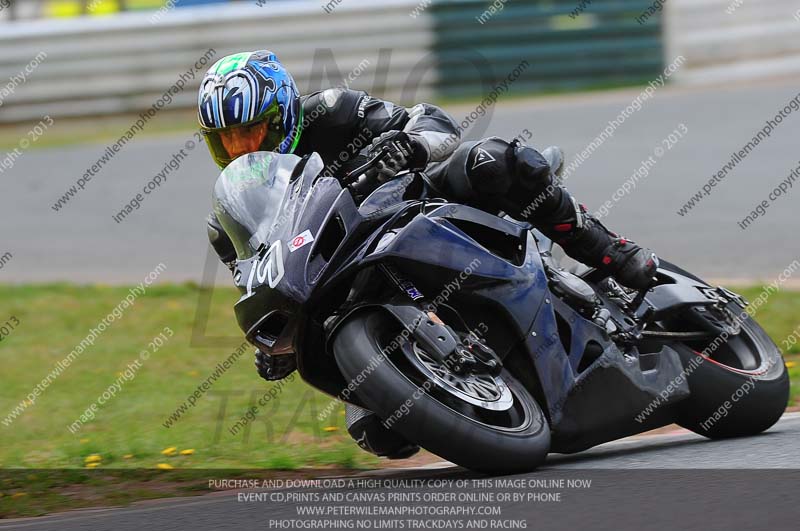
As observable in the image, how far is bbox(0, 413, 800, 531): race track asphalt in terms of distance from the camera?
3758 mm

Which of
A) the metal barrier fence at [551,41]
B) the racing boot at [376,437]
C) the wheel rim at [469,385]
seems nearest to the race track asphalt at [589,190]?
the metal barrier fence at [551,41]

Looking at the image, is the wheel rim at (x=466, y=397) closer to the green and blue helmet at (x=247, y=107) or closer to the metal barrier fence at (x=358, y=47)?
the green and blue helmet at (x=247, y=107)

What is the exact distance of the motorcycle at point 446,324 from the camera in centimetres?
435

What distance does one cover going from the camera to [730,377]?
213 inches

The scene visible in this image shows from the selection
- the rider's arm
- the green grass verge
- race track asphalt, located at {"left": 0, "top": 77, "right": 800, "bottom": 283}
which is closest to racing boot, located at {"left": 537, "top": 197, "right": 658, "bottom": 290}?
the rider's arm

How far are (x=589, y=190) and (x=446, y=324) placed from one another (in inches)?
293

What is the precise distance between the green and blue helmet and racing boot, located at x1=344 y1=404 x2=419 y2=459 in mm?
1121

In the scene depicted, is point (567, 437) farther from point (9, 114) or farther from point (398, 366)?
point (9, 114)

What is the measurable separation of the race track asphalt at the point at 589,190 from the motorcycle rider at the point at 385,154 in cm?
419

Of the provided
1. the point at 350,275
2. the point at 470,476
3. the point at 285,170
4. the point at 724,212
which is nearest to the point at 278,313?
the point at 350,275

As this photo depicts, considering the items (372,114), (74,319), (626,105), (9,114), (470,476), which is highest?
(372,114)

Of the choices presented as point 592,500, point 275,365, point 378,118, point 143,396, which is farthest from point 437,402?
point 143,396

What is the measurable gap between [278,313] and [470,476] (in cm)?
98

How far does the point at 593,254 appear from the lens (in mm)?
5332
